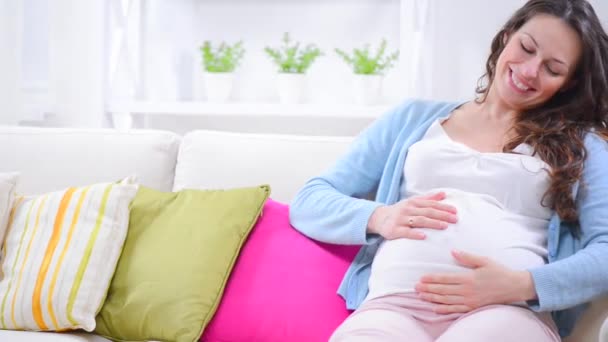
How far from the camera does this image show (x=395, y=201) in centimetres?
162

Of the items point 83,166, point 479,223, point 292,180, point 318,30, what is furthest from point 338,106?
point 479,223

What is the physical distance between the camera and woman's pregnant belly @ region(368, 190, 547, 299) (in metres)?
1.39

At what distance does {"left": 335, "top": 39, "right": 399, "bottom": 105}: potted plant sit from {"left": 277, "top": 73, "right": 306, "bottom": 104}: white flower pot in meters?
0.17

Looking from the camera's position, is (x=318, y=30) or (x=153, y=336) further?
(x=318, y=30)

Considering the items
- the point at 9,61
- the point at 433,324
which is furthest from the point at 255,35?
the point at 433,324

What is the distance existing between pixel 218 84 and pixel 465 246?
1330 mm

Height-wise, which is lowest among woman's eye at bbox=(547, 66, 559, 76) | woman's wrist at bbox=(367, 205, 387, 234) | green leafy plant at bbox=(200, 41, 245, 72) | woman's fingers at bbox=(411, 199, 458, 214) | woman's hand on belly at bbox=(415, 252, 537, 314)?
woman's hand on belly at bbox=(415, 252, 537, 314)

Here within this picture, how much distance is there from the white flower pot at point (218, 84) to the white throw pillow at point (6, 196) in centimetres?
93

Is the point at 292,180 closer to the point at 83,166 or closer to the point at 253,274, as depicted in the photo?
the point at 253,274

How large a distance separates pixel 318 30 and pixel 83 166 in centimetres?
107

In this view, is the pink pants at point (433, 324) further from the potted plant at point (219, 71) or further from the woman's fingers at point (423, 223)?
the potted plant at point (219, 71)

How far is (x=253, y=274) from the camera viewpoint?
1.61m

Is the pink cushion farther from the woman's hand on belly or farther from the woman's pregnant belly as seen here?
the woman's hand on belly

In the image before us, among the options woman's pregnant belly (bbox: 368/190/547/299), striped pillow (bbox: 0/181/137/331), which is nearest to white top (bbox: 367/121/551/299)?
woman's pregnant belly (bbox: 368/190/547/299)
